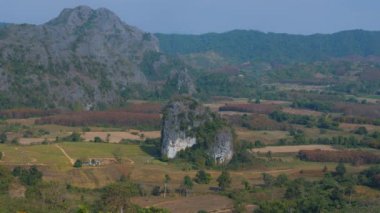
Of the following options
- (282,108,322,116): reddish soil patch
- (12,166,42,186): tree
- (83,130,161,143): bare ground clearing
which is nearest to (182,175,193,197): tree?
(12,166,42,186): tree

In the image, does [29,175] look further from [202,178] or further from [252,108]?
[252,108]

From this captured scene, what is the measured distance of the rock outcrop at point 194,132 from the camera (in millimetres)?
60094

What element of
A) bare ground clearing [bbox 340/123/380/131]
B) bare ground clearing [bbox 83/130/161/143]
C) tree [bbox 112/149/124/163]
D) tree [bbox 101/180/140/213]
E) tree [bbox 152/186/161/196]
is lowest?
tree [bbox 152/186/161/196]

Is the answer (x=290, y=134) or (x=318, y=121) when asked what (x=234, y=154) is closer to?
(x=290, y=134)

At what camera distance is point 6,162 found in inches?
2135

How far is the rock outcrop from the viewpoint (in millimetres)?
60094

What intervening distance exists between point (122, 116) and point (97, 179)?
99.9ft

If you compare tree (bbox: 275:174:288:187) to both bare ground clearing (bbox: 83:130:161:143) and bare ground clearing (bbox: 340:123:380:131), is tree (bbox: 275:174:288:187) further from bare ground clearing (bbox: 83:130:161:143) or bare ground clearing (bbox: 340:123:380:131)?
bare ground clearing (bbox: 340:123:380:131)

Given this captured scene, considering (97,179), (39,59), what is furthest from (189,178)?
(39,59)

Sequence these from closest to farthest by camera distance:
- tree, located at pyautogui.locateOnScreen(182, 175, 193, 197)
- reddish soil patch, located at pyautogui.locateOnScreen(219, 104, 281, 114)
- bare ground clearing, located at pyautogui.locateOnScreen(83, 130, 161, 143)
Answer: tree, located at pyautogui.locateOnScreen(182, 175, 193, 197), bare ground clearing, located at pyautogui.locateOnScreen(83, 130, 161, 143), reddish soil patch, located at pyautogui.locateOnScreen(219, 104, 281, 114)

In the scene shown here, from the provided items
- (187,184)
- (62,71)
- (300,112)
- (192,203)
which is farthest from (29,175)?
(300,112)

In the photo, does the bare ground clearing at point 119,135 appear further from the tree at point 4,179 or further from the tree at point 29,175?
the tree at point 4,179

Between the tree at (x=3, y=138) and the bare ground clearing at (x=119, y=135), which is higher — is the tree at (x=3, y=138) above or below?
above

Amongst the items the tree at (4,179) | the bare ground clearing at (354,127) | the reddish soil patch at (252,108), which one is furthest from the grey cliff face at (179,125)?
the reddish soil patch at (252,108)
